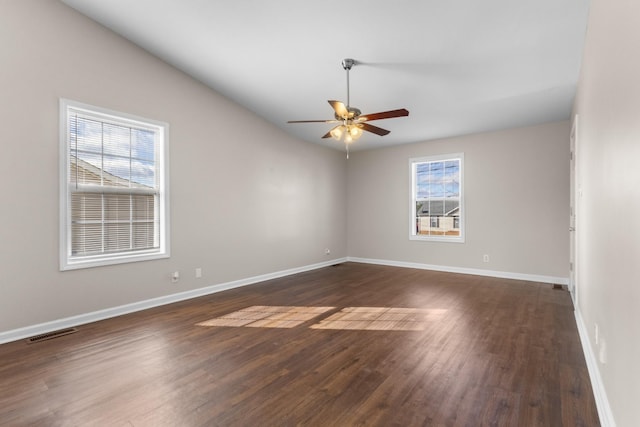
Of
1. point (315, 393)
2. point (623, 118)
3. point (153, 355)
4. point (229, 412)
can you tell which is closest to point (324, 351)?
point (315, 393)

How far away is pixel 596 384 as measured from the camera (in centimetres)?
212

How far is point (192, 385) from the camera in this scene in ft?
7.37

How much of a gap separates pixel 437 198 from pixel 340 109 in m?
3.95

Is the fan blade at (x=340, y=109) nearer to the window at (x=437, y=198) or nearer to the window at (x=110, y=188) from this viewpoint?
the window at (x=110, y=188)

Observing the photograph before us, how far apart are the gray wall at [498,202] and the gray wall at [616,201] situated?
305 centimetres

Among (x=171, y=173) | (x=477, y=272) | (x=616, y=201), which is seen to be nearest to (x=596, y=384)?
(x=616, y=201)

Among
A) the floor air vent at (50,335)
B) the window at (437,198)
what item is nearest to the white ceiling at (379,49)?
the window at (437,198)

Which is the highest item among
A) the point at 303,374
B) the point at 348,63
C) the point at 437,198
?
the point at 348,63

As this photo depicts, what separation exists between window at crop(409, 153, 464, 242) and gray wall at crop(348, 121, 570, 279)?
13 cm

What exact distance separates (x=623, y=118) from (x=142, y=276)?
183 inches

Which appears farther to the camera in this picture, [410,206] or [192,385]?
[410,206]

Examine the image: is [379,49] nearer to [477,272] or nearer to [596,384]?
[596,384]

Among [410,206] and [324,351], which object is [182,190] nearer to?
[324,351]

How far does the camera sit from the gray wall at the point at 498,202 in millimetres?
5227
